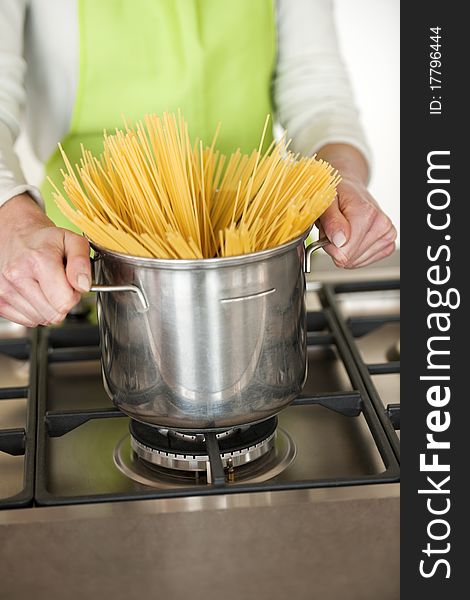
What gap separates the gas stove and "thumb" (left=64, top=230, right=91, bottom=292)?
169 mm

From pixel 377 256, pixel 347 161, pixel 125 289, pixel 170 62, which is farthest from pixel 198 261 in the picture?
pixel 170 62

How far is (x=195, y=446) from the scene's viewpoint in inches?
35.0

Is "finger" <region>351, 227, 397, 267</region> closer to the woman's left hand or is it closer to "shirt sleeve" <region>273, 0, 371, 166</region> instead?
the woman's left hand

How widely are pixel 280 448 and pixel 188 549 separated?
166mm

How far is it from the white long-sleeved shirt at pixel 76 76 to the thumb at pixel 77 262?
0.29 meters

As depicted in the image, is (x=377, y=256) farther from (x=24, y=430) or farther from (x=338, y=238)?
(x=24, y=430)

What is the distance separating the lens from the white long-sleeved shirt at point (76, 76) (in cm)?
110

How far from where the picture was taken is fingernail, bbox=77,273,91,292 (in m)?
0.79

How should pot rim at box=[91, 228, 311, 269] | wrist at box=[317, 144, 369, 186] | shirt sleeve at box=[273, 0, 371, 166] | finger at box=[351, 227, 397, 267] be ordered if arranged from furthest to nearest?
1. shirt sleeve at box=[273, 0, 371, 166]
2. wrist at box=[317, 144, 369, 186]
3. finger at box=[351, 227, 397, 267]
4. pot rim at box=[91, 228, 311, 269]

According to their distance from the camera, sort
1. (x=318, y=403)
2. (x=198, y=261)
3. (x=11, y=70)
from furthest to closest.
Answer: (x=11, y=70), (x=318, y=403), (x=198, y=261)

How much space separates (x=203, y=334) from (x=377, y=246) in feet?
0.85

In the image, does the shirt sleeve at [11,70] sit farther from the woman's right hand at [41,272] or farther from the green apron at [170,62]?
the woman's right hand at [41,272]

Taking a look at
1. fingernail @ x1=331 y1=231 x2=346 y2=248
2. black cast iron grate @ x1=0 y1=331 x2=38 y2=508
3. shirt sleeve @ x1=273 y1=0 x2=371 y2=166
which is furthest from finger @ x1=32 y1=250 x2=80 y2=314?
shirt sleeve @ x1=273 y1=0 x2=371 y2=166

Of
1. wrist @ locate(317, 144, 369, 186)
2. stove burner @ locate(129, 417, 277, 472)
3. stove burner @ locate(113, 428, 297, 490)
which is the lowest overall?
stove burner @ locate(113, 428, 297, 490)
